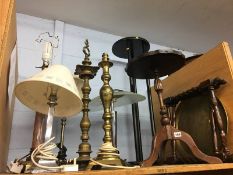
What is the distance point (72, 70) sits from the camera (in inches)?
62.2

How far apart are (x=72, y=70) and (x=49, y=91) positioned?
72 cm

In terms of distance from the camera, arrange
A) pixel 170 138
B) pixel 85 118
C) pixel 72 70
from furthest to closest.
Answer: pixel 72 70
pixel 85 118
pixel 170 138

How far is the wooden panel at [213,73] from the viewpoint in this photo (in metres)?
0.89

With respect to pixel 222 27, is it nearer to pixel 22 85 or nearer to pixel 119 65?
pixel 119 65

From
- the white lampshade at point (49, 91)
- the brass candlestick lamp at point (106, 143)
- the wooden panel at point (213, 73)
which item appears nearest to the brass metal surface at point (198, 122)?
the wooden panel at point (213, 73)

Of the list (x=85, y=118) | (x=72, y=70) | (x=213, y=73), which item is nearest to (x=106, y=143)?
(x=85, y=118)

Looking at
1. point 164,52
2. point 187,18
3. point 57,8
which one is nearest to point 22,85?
point 164,52

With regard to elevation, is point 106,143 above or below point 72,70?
below

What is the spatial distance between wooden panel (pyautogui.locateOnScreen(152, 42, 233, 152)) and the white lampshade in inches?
21.2

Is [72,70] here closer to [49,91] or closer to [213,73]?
[49,91]

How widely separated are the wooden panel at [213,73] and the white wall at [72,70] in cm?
52

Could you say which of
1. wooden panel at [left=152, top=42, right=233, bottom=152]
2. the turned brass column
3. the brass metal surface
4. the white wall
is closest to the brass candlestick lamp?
the turned brass column

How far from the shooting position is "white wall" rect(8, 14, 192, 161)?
1.34 metres

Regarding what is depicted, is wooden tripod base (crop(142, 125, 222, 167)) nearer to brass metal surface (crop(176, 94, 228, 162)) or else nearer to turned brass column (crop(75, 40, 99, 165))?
brass metal surface (crop(176, 94, 228, 162))
